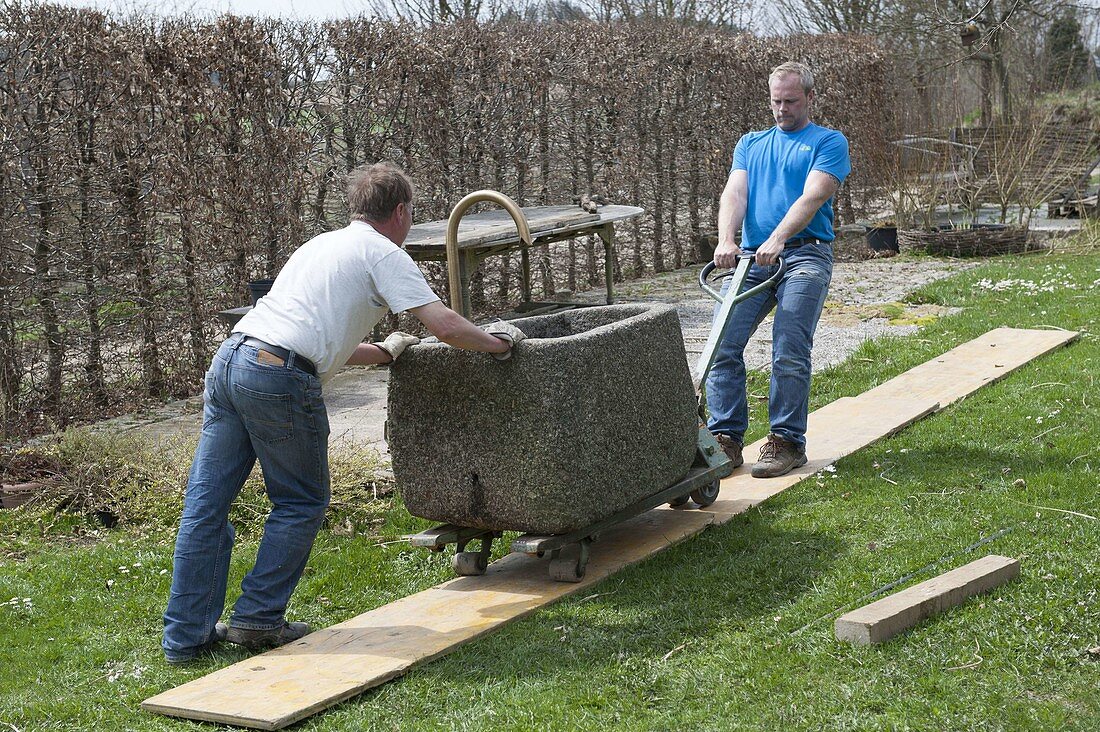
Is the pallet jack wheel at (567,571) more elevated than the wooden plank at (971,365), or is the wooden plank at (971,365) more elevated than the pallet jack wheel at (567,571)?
the wooden plank at (971,365)

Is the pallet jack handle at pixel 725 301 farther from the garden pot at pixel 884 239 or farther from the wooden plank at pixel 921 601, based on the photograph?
the garden pot at pixel 884 239

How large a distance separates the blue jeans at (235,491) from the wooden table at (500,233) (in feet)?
9.82

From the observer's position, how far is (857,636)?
Result: 363 centimetres

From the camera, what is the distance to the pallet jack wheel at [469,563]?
15.2 feet

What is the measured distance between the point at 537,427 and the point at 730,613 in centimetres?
89

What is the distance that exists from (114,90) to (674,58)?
6.96 metres

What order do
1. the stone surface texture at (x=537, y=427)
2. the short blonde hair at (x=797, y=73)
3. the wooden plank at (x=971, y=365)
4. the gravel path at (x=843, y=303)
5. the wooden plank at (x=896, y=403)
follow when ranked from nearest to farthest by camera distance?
the stone surface texture at (x=537, y=427) < the wooden plank at (x=896, y=403) < the short blonde hair at (x=797, y=73) < the wooden plank at (x=971, y=365) < the gravel path at (x=843, y=303)

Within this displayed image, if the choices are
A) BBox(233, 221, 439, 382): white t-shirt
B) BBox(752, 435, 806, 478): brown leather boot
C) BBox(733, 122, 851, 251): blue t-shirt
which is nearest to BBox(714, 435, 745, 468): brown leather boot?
BBox(752, 435, 806, 478): brown leather boot

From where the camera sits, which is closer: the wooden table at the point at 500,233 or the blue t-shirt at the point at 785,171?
the blue t-shirt at the point at 785,171

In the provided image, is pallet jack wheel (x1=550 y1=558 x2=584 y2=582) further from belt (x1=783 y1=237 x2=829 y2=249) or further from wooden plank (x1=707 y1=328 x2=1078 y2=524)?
belt (x1=783 y1=237 x2=829 y2=249)

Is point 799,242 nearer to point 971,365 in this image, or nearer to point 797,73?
point 797,73

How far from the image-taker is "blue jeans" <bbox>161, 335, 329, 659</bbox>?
3.90 metres

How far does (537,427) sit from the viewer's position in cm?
411

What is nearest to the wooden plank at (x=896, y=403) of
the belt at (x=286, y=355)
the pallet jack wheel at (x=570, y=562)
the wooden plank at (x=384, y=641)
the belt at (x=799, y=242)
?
the wooden plank at (x=384, y=641)
